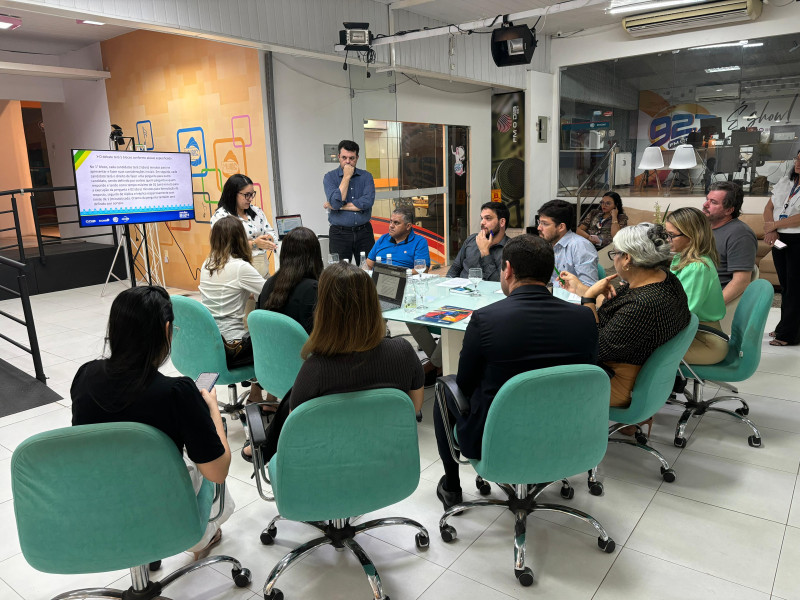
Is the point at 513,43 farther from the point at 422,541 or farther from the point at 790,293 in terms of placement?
the point at 422,541

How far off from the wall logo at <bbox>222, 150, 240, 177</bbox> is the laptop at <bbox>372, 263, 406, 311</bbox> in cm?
368

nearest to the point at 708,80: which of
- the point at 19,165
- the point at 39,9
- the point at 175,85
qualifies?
the point at 175,85

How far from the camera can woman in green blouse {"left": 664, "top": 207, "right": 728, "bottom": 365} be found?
324 centimetres

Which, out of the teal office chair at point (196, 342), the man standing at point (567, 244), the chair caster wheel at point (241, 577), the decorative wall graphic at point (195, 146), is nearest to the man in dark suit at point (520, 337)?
the chair caster wheel at point (241, 577)

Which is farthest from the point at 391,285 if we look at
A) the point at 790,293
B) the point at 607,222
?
the point at 607,222

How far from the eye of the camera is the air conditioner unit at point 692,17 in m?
6.64

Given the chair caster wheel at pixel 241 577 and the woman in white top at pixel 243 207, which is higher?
the woman in white top at pixel 243 207

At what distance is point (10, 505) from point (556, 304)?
9.37 feet

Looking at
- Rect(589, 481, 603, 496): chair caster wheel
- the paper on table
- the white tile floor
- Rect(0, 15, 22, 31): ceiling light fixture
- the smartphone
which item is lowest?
the white tile floor

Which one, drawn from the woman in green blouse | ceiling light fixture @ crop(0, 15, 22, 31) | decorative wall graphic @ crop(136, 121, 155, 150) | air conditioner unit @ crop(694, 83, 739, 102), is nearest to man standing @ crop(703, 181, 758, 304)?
the woman in green blouse

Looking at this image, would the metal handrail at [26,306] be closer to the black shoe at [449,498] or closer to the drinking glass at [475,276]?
the drinking glass at [475,276]

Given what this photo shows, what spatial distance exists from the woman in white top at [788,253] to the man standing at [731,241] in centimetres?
127

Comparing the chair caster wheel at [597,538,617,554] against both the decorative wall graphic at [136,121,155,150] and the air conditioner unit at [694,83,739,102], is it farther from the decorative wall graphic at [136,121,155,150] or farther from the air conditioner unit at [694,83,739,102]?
the decorative wall graphic at [136,121,155,150]

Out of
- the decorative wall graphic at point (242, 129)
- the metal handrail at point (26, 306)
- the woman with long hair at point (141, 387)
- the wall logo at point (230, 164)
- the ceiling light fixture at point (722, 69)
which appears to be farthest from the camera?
the ceiling light fixture at point (722, 69)
